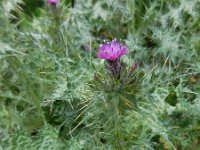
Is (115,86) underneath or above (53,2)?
underneath

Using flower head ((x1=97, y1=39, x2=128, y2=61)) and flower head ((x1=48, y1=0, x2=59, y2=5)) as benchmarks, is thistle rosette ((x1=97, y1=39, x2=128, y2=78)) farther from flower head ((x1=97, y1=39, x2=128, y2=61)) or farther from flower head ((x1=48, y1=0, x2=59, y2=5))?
flower head ((x1=48, y1=0, x2=59, y2=5))

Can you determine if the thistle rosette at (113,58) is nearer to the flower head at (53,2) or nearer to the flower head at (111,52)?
the flower head at (111,52)

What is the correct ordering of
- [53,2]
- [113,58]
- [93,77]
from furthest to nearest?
1. [53,2]
2. [93,77]
3. [113,58]

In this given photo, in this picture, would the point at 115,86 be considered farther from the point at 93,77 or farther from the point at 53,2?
the point at 53,2

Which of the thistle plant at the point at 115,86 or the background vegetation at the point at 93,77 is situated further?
the background vegetation at the point at 93,77

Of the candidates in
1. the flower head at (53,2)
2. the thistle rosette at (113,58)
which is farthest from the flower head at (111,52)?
the flower head at (53,2)

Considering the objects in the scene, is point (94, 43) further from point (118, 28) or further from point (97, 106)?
point (97, 106)

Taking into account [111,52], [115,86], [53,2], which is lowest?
[115,86]

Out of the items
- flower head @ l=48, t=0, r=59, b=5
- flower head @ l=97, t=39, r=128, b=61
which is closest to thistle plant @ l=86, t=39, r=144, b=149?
flower head @ l=97, t=39, r=128, b=61

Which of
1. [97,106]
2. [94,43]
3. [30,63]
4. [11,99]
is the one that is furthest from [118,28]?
[97,106]

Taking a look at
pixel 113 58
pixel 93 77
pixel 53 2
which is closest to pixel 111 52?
pixel 113 58
